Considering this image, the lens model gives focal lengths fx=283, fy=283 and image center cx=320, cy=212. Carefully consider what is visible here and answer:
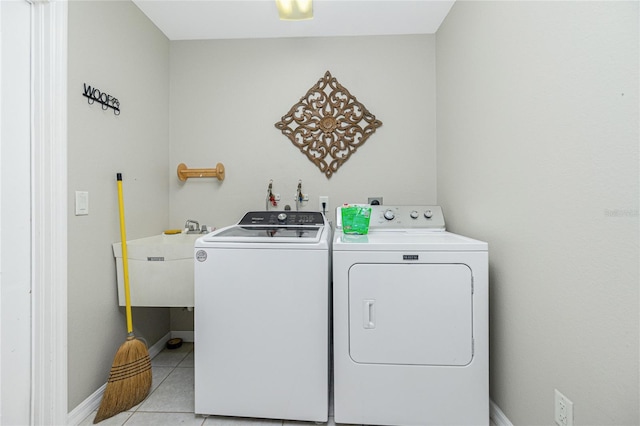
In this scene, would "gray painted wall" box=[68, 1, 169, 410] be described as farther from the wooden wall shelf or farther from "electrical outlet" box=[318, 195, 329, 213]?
"electrical outlet" box=[318, 195, 329, 213]

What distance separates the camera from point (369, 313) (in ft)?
4.43

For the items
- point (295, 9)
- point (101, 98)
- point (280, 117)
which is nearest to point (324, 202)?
point (280, 117)

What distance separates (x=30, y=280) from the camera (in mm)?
1271

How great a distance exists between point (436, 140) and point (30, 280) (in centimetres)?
259

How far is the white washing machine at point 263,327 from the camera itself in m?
1.38

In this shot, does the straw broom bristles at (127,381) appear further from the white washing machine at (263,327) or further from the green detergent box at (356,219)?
the green detergent box at (356,219)

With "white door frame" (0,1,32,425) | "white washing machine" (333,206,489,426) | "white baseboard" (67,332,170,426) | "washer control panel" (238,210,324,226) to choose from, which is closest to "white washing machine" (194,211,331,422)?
"white washing machine" (333,206,489,426)

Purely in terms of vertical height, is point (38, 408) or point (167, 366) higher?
point (38, 408)

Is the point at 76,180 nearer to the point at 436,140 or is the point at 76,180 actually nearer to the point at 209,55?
the point at 209,55

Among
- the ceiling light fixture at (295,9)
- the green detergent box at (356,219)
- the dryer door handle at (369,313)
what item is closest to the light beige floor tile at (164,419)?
the dryer door handle at (369,313)

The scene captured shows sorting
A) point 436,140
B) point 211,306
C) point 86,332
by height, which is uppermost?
point 436,140

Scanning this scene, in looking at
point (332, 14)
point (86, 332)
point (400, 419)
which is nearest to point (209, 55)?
point (332, 14)

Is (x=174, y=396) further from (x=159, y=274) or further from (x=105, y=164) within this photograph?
(x=105, y=164)

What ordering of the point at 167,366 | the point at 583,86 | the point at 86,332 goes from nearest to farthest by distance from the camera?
1. the point at 583,86
2. the point at 86,332
3. the point at 167,366
